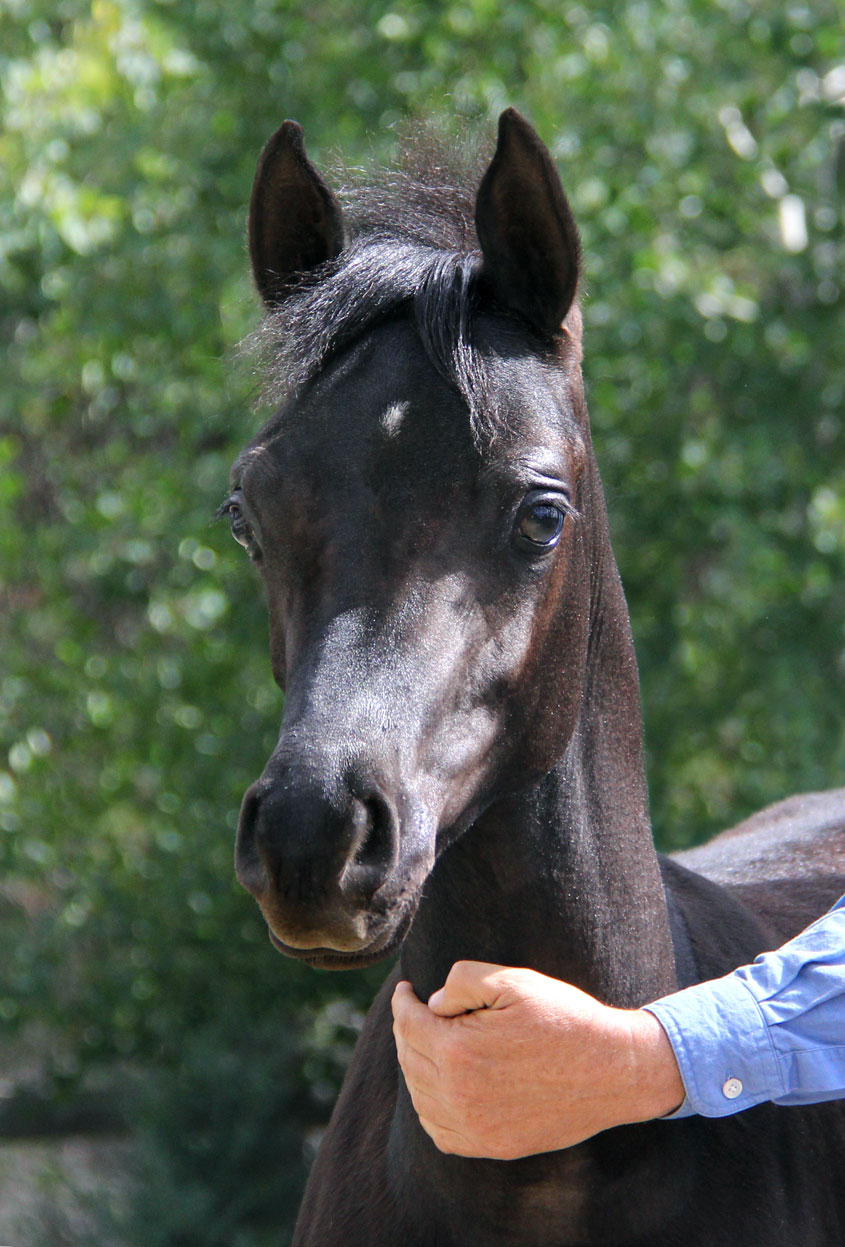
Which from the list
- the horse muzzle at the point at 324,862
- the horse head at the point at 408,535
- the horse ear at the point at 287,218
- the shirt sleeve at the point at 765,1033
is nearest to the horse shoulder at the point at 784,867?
the shirt sleeve at the point at 765,1033

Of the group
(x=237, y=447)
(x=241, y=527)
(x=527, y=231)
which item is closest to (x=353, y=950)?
(x=241, y=527)

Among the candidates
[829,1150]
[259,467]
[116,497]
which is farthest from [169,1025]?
[259,467]

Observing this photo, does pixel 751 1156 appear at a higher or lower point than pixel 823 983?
lower

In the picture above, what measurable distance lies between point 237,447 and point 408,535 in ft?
10.6

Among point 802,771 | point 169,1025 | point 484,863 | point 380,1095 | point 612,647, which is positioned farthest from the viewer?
point 169,1025

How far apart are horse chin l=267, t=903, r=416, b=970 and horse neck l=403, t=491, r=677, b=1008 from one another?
29cm

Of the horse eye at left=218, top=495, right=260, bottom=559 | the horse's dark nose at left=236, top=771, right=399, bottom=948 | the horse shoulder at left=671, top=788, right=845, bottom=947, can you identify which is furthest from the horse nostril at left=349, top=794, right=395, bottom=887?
the horse shoulder at left=671, top=788, right=845, bottom=947

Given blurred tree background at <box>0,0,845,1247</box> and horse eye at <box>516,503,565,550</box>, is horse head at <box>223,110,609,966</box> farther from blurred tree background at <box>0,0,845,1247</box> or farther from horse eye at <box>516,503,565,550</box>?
blurred tree background at <box>0,0,845,1247</box>

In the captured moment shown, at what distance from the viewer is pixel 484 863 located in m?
1.62

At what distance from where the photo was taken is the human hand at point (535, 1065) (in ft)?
4.67

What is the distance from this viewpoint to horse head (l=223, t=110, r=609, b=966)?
129 cm

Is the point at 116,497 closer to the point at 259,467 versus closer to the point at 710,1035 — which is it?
the point at 259,467

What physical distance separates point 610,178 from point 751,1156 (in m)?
3.67

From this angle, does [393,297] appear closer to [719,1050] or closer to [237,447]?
[719,1050]
